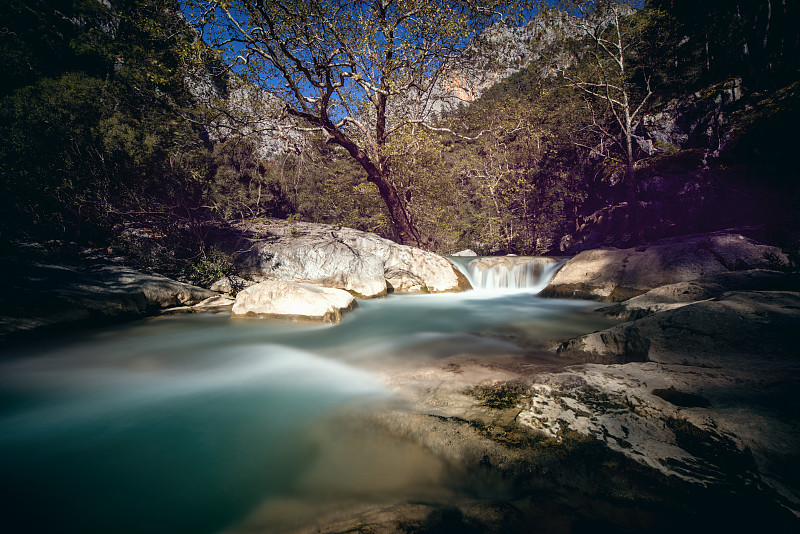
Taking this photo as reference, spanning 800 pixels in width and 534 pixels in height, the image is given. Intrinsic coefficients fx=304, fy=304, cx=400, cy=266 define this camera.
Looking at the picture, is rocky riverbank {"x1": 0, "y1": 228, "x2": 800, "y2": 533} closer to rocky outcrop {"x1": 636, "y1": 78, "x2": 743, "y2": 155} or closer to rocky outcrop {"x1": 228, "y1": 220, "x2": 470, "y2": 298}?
rocky outcrop {"x1": 228, "y1": 220, "x2": 470, "y2": 298}

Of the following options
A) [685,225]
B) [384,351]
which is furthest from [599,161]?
[384,351]

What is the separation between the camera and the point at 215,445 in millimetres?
2680

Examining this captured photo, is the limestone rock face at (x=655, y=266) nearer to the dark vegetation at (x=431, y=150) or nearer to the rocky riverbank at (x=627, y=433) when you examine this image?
the dark vegetation at (x=431, y=150)

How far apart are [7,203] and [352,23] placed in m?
10.5

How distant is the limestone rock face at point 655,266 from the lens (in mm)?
7973

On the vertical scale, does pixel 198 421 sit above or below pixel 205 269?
below

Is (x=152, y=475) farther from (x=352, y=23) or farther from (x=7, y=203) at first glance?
(x=352, y=23)

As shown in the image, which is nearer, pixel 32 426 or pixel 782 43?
pixel 32 426

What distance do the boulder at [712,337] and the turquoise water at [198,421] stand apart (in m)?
1.12

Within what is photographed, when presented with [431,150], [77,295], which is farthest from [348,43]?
[77,295]

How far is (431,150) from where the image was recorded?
1180cm

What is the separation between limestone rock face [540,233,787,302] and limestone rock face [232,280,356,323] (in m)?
7.48

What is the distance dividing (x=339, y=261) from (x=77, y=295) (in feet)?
19.5

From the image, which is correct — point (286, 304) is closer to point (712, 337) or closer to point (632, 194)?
point (712, 337)
